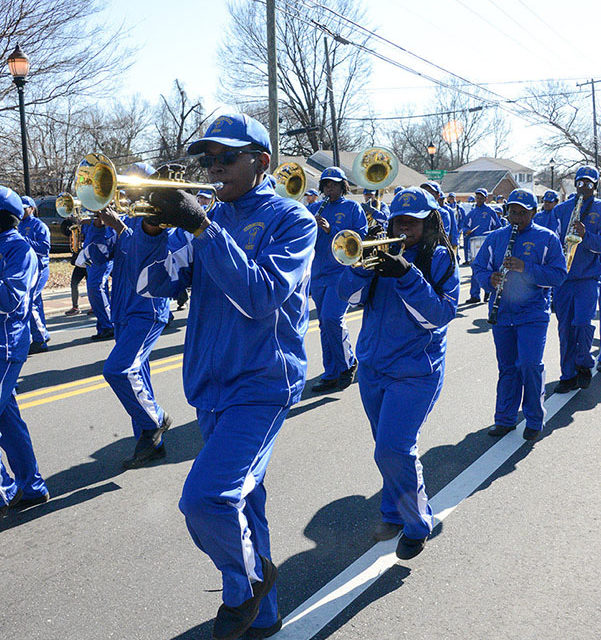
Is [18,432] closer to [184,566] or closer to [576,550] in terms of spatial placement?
[184,566]

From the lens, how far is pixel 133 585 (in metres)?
3.34

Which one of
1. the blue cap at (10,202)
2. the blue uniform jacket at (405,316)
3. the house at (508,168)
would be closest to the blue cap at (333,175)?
the blue uniform jacket at (405,316)

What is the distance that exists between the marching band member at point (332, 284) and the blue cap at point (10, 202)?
11.7ft

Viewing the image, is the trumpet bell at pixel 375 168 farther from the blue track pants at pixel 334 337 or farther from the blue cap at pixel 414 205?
the blue cap at pixel 414 205

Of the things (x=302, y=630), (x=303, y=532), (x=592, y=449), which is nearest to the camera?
(x=302, y=630)

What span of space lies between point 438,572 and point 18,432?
8.79ft

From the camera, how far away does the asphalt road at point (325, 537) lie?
10.0 feet

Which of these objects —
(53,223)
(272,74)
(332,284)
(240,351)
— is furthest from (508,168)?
(240,351)

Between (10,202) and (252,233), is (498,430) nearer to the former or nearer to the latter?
(252,233)

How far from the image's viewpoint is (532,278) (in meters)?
5.30

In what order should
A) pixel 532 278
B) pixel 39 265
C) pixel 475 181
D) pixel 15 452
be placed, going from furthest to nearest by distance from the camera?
pixel 475 181 < pixel 39 265 < pixel 532 278 < pixel 15 452

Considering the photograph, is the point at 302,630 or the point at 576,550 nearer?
the point at 302,630

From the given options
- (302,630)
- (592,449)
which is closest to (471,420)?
(592,449)

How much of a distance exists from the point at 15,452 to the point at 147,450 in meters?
1.06
